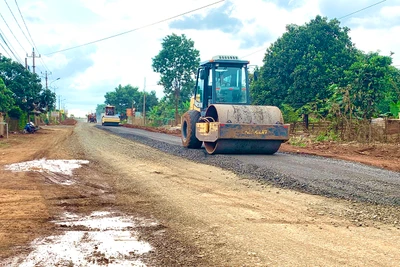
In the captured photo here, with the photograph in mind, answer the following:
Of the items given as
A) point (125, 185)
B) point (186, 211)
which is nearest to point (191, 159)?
point (125, 185)

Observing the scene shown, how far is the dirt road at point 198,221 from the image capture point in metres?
3.86

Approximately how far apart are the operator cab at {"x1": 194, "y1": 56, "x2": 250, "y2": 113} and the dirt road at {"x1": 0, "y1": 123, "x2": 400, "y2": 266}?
204 inches

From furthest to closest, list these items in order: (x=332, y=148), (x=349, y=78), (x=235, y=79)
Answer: (x=349, y=78)
(x=332, y=148)
(x=235, y=79)

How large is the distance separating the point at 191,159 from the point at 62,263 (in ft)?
27.2

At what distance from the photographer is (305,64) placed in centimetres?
2731

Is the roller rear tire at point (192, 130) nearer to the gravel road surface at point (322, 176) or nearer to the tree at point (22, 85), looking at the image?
the gravel road surface at point (322, 176)

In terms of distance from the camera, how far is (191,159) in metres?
11.9

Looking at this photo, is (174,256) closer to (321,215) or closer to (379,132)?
(321,215)

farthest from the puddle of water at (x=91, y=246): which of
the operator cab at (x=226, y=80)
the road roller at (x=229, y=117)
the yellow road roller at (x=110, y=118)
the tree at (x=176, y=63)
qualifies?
the yellow road roller at (x=110, y=118)

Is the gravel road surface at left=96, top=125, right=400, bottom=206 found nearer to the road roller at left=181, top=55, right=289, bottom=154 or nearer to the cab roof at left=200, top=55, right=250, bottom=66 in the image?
the road roller at left=181, top=55, right=289, bottom=154

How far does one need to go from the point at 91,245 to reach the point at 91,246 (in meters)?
0.03

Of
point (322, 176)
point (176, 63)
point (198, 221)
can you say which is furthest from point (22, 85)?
point (198, 221)

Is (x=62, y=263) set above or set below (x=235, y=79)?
below

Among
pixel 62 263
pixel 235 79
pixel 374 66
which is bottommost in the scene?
pixel 62 263
